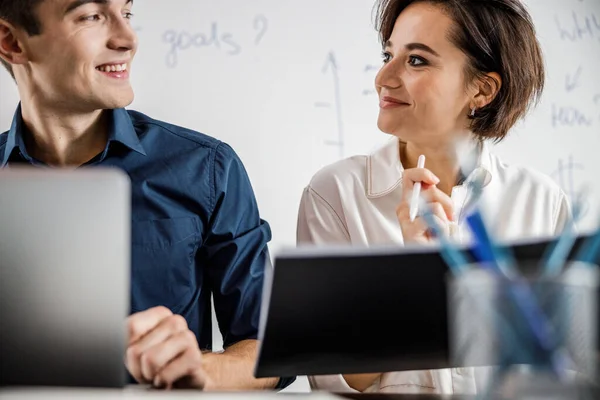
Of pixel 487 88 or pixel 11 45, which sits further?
pixel 487 88

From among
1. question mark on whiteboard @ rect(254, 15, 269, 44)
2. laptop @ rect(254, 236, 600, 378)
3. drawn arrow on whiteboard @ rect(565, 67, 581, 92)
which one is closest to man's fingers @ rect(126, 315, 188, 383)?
laptop @ rect(254, 236, 600, 378)

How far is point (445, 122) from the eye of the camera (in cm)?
150

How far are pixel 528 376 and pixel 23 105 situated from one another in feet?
3.93

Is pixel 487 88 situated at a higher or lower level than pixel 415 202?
higher

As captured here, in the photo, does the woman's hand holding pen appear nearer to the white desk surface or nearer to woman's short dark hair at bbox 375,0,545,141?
woman's short dark hair at bbox 375,0,545,141

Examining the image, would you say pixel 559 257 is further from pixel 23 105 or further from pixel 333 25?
pixel 333 25

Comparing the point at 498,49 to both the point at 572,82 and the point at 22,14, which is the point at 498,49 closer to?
A: the point at 572,82

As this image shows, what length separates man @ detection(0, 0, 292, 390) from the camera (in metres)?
1.36

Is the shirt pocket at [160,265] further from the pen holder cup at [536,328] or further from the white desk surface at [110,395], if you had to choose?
the pen holder cup at [536,328]

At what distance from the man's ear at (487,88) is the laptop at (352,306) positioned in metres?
0.82

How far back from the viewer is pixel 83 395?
65cm

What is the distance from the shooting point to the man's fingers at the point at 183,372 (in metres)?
0.83

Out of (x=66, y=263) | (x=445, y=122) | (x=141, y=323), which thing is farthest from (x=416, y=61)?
(x=66, y=263)

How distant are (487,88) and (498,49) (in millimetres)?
80
